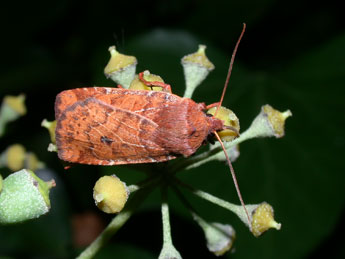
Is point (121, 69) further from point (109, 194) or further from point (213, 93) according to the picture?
point (213, 93)

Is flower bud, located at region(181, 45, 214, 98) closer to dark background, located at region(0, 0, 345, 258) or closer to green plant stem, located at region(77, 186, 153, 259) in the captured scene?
green plant stem, located at region(77, 186, 153, 259)

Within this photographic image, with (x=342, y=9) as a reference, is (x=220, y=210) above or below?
below

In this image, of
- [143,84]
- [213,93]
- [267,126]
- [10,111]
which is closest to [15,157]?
[10,111]

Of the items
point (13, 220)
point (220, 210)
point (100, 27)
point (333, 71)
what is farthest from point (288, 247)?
point (100, 27)

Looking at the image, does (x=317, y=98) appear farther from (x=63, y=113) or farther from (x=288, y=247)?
(x=63, y=113)

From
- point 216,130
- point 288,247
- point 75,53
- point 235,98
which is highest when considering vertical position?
point 216,130

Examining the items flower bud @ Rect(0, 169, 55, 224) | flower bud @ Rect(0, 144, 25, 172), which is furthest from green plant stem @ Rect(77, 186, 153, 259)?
flower bud @ Rect(0, 144, 25, 172)

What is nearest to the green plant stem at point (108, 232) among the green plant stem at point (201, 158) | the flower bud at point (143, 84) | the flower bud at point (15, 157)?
the green plant stem at point (201, 158)
